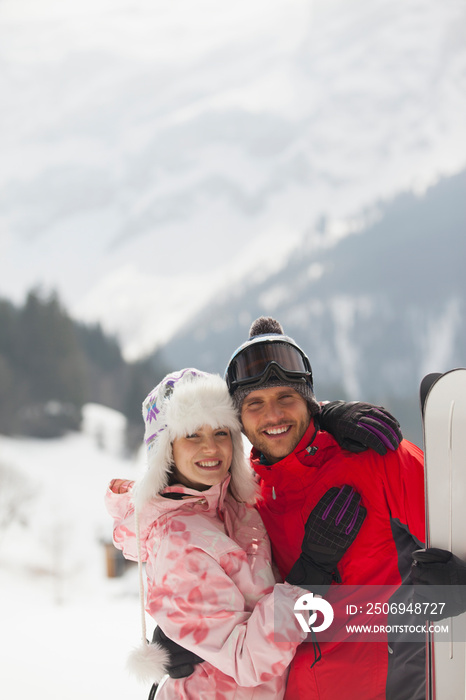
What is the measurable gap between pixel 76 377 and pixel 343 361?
101ft

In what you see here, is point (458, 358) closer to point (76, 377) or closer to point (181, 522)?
point (76, 377)

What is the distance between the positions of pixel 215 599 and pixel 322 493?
1.52ft

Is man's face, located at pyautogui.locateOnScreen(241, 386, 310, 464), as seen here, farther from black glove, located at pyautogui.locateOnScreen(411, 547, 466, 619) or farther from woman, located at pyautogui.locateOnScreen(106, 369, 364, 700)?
black glove, located at pyautogui.locateOnScreen(411, 547, 466, 619)

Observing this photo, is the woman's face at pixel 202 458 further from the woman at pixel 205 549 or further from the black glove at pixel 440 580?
the black glove at pixel 440 580

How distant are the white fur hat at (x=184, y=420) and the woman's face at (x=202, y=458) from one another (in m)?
0.03

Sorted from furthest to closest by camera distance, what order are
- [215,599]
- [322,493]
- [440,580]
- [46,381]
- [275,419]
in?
1. [46,381]
2. [275,419]
3. [322,493]
4. [215,599]
5. [440,580]

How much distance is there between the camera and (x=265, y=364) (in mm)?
2072

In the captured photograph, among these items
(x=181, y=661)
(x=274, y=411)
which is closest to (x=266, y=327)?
(x=274, y=411)

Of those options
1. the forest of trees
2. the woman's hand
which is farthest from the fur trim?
the forest of trees

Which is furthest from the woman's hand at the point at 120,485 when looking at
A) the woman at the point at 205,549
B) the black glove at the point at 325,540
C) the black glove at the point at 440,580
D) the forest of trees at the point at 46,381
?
the forest of trees at the point at 46,381

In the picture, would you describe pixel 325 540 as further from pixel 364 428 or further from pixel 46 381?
pixel 46 381

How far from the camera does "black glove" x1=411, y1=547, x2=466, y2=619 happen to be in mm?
1530

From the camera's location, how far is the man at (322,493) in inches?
68.2

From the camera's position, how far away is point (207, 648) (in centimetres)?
163
